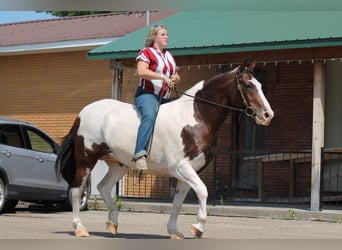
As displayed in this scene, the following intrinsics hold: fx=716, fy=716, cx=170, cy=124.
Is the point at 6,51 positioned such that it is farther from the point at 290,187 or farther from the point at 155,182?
the point at 290,187

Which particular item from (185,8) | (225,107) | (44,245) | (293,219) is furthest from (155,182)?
(185,8)

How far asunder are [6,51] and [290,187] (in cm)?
954

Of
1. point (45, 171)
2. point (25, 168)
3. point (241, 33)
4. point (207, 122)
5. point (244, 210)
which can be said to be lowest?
point (244, 210)

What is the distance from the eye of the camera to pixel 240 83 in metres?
8.88

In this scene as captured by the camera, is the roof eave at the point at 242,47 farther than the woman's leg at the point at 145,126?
Yes

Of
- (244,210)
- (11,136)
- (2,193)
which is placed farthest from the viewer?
(11,136)

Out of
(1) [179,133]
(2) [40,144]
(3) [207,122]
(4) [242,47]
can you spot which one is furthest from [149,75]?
(2) [40,144]

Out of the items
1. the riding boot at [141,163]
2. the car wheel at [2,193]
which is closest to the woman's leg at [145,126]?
the riding boot at [141,163]

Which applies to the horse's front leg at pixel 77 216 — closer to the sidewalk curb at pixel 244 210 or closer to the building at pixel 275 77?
the sidewalk curb at pixel 244 210

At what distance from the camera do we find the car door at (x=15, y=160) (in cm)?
1416

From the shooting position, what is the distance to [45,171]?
600 inches

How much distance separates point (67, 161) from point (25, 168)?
4.89 meters

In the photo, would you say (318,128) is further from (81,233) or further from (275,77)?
(81,233)
